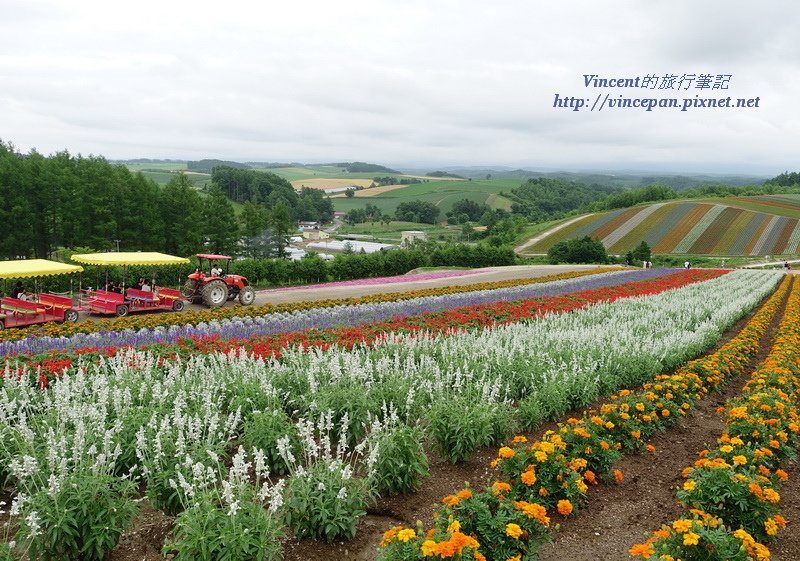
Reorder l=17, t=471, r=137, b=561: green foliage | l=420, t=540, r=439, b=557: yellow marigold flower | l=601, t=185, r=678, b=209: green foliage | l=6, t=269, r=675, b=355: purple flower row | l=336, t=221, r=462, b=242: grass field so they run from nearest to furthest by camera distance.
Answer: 1. l=420, t=540, r=439, b=557: yellow marigold flower
2. l=17, t=471, r=137, b=561: green foliage
3. l=6, t=269, r=675, b=355: purple flower row
4. l=601, t=185, r=678, b=209: green foliage
5. l=336, t=221, r=462, b=242: grass field

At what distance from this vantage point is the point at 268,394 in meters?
6.35

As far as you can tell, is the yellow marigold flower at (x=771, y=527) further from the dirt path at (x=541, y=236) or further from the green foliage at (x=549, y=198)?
the green foliage at (x=549, y=198)

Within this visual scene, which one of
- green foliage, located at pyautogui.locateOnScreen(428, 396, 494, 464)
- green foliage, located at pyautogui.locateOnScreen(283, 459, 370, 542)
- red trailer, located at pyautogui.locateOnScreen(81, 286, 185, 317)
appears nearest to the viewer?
green foliage, located at pyautogui.locateOnScreen(283, 459, 370, 542)

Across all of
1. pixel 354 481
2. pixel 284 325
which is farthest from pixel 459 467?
pixel 284 325

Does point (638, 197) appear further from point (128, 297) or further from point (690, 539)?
point (690, 539)

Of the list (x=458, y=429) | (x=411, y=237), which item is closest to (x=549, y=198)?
(x=411, y=237)

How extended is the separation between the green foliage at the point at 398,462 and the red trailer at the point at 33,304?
47.5ft

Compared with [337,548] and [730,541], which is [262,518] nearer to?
[337,548]

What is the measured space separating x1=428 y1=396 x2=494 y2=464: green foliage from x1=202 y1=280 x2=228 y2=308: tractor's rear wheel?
16.1 meters

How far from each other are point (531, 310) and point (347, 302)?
6696mm

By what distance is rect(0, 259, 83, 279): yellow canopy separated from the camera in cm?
1599

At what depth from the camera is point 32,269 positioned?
54.6 feet

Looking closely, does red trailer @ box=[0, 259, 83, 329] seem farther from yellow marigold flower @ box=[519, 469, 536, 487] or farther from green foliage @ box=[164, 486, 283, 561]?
yellow marigold flower @ box=[519, 469, 536, 487]

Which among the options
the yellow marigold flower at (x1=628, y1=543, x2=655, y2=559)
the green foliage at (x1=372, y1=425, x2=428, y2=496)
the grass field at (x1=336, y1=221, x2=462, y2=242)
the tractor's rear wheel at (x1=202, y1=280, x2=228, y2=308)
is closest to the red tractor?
the tractor's rear wheel at (x1=202, y1=280, x2=228, y2=308)
